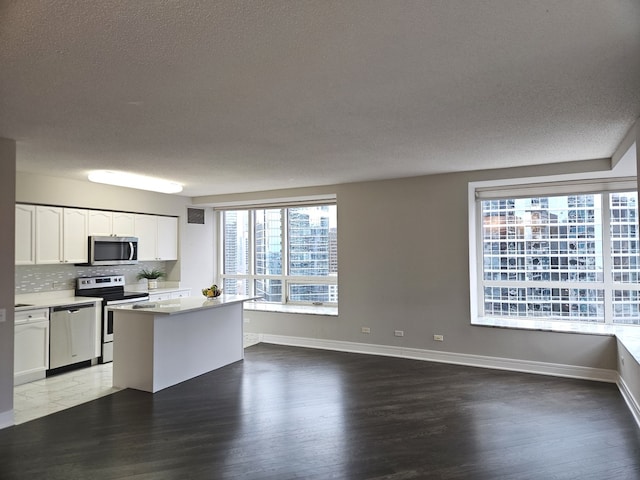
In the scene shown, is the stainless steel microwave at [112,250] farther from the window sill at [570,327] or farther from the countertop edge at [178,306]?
the window sill at [570,327]

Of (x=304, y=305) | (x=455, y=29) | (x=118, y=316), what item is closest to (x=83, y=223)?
(x=118, y=316)

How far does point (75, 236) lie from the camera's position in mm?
5418

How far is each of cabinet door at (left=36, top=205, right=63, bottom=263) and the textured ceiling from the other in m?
1.12

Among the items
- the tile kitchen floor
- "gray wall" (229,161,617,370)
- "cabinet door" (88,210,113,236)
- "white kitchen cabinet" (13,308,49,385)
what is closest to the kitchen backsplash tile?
"cabinet door" (88,210,113,236)

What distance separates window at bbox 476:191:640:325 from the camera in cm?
493

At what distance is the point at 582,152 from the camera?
4203mm

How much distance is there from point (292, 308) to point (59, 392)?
11.3ft

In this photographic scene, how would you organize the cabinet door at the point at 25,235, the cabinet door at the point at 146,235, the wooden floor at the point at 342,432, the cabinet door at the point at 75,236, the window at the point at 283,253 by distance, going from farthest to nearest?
the window at the point at 283,253
the cabinet door at the point at 146,235
the cabinet door at the point at 75,236
the cabinet door at the point at 25,235
the wooden floor at the point at 342,432

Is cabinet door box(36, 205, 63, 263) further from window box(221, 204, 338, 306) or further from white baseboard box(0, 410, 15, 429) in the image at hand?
window box(221, 204, 338, 306)

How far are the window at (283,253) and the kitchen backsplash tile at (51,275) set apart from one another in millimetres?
2138

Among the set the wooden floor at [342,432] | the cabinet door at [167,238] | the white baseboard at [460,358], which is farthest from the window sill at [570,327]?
the cabinet door at [167,238]

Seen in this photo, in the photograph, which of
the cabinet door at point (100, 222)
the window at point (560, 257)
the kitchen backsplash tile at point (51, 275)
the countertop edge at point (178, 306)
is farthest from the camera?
the cabinet door at point (100, 222)

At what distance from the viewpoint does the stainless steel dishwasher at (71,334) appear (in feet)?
16.0

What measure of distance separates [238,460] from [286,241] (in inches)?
181
